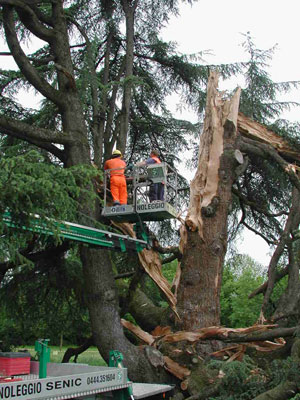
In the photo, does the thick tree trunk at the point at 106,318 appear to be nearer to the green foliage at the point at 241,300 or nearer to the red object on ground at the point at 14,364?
the red object on ground at the point at 14,364

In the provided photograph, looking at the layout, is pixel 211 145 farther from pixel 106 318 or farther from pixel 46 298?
pixel 46 298

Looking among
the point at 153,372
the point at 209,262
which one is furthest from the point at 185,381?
the point at 209,262

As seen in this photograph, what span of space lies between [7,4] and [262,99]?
6.26 metres

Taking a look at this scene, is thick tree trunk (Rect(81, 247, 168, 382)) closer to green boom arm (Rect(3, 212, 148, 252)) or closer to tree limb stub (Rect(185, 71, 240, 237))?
green boom arm (Rect(3, 212, 148, 252))

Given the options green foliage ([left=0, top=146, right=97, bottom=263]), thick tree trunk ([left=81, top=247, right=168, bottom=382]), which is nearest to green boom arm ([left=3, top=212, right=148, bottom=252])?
green foliage ([left=0, top=146, right=97, bottom=263])

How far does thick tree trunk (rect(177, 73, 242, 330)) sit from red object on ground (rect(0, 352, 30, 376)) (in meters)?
3.44

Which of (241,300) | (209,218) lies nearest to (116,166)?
(209,218)

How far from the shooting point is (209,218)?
29.9ft

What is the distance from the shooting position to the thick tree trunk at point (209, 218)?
8617 millimetres

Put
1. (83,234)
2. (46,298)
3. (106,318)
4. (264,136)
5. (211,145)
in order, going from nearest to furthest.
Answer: (83,234) < (106,318) < (211,145) < (264,136) < (46,298)

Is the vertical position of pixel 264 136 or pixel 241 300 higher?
pixel 264 136

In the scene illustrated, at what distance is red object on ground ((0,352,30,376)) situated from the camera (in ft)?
17.6

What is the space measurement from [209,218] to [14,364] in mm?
4629

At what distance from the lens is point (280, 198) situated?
12320 millimetres
